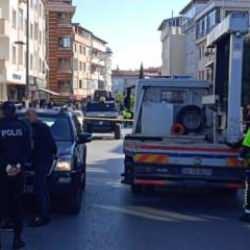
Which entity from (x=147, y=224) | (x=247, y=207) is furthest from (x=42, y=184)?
(x=247, y=207)

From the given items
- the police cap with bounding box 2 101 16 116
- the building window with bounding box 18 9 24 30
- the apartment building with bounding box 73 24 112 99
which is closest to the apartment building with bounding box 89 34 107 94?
the apartment building with bounding box 73 24 112 99

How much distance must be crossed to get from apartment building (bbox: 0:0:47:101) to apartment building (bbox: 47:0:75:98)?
85.8 ft

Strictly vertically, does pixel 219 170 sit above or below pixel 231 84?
below

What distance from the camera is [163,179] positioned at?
40.3ft

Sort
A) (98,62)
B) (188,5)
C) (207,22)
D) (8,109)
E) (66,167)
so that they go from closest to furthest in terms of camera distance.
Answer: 1. (8,109)
2. (66,167)
3. (207,22)
4. (188,5)
5. (98,62)

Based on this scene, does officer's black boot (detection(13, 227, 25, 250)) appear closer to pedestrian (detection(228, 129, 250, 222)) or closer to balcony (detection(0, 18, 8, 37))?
pedestrian (detection(228, 129, 250, 222))

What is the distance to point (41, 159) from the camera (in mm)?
10250

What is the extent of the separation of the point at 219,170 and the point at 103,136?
28242 millimetres

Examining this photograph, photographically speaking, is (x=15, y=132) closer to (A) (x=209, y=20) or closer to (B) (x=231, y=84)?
(B) (x=231, y=84)

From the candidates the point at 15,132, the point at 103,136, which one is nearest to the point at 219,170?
the point at 15,132

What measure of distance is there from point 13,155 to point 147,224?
2777 mm

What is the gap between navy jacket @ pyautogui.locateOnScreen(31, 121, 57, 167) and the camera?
33.6 ft

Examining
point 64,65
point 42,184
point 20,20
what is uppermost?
point 20,20

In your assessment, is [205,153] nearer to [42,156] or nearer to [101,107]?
[42,156]
